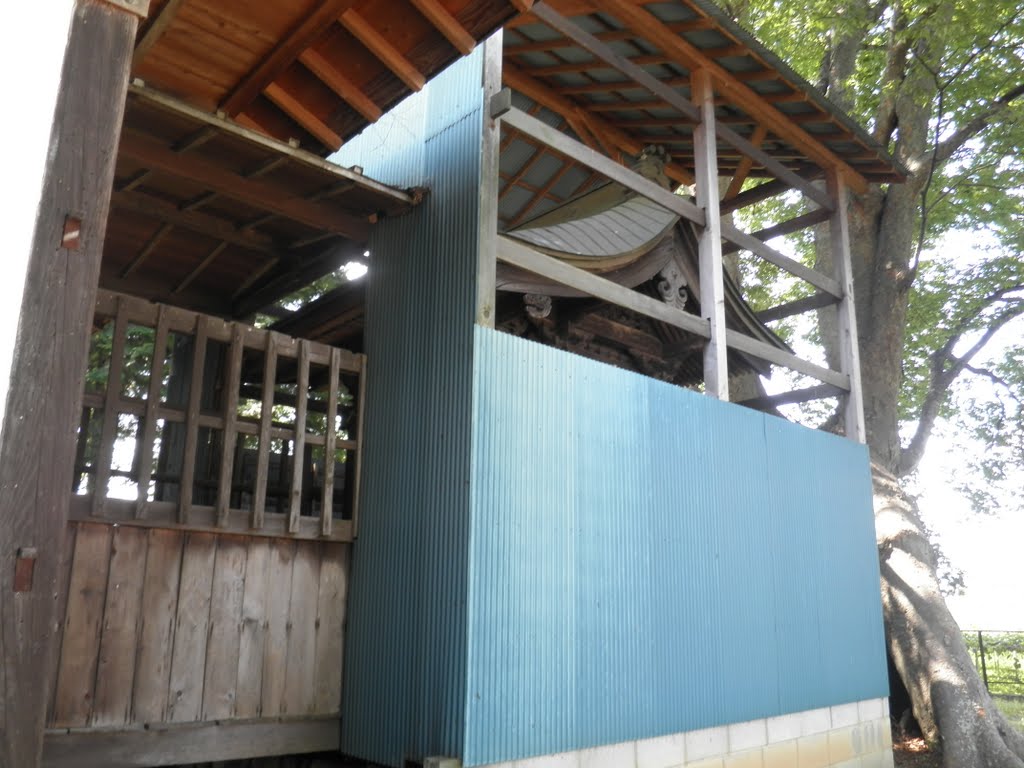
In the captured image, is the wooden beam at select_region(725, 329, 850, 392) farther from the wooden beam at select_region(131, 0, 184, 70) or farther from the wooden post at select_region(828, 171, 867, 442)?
the wooden beam at select_region(131, 0, 184, 70)

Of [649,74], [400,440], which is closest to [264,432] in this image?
[400,440]

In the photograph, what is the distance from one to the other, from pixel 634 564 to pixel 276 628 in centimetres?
264

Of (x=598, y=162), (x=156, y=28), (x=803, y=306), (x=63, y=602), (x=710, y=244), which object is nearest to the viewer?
(x=156, y=28)

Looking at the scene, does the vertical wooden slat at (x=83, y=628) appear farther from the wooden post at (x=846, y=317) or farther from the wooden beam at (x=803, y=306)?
the wooden post at (x=846, y=317)

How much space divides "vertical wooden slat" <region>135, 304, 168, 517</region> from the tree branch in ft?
37.4

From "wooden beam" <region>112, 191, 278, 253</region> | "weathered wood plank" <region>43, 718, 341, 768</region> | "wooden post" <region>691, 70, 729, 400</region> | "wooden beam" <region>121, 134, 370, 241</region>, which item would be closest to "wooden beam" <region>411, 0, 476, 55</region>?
"wooden beam" <region>121, 134, 370, 241</region>

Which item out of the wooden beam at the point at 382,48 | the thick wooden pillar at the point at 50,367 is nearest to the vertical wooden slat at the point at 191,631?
the thick wooden pillar at the point at 50,367

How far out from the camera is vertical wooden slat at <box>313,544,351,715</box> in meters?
5.79

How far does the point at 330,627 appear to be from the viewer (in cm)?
590

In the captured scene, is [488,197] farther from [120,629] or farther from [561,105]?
[561,105]

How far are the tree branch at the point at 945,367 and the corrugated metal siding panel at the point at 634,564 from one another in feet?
19.6

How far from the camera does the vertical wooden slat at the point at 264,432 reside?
18.0ft

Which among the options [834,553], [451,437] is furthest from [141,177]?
[834,553]

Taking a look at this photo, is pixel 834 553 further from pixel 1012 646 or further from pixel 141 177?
pixel 1012 646
